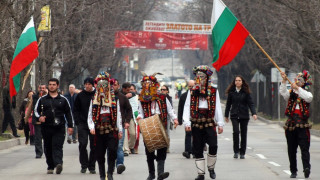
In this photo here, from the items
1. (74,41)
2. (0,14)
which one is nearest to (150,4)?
(74,41)

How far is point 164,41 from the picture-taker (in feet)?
194

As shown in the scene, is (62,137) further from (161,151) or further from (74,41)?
(74,41)

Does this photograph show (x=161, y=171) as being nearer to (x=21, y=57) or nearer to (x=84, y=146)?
(x=84, y=146)

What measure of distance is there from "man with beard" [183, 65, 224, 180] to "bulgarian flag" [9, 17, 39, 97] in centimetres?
587

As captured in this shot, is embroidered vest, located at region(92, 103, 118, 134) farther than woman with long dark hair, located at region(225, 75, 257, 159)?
No

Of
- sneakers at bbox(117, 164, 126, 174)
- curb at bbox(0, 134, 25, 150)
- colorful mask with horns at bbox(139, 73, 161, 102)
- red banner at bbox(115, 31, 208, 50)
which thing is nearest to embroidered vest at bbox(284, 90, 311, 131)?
colorful mask with horns at bbox(139, 73, 161, 102)

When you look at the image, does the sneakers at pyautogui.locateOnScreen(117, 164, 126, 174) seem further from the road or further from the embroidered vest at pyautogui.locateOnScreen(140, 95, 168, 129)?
the embroidered vest at pyautogui.locateOnScreen(140, 95, 168, 129)

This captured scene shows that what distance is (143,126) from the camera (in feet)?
40.2

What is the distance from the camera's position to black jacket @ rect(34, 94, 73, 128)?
47.5 feet

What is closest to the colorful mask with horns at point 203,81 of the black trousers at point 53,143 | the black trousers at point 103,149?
the black trousers at point 103,149

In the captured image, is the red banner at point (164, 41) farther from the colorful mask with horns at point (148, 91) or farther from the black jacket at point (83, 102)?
the colorful mask with horns at point (148, 91)

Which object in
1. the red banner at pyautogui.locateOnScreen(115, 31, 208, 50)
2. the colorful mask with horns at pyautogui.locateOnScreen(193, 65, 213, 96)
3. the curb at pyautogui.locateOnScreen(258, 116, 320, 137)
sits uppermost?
the red banner at pyautogui.locateOnScreen(115, 31, 208, 50)

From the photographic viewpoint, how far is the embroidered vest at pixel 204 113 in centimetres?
1266

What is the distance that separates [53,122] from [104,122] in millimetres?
2415
